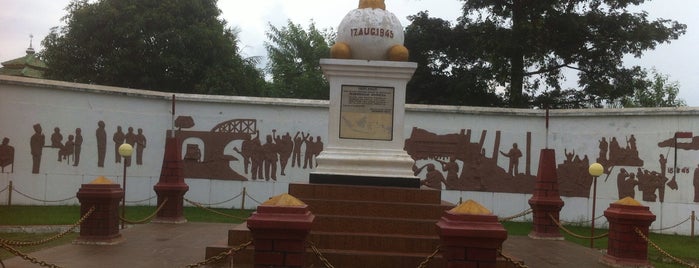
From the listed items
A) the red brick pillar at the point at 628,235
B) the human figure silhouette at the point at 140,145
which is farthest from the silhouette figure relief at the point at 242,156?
the red brick pillar at the point at 628,235

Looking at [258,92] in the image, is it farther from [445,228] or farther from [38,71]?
[445,228]

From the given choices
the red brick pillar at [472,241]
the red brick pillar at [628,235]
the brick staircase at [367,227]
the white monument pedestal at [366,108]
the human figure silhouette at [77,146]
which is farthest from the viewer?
the human figure silhouette at [77,146]

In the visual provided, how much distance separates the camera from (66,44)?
25.3 meters

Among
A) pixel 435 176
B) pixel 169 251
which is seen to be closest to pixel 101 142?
pixel 435 176

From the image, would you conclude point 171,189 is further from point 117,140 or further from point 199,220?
point 117,140

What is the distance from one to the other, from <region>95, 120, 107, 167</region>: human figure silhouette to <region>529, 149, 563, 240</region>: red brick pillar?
10384mm

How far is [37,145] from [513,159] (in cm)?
1160

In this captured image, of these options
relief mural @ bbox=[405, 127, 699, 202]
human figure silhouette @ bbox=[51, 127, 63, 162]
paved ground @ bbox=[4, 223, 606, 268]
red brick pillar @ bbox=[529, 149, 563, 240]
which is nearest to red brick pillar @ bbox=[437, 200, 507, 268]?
paved ground @ bbox=[4, 223, 606, 268]

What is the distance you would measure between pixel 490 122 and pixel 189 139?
770 centimetres

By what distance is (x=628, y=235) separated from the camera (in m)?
8.43

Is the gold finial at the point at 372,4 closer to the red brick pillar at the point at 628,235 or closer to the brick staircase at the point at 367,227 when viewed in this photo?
the brick staircase at the point at 367,227

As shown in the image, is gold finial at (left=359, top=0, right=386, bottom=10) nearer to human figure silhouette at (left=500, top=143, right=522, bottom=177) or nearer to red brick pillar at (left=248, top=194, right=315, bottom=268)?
red brick pillar at (left=248, top=194, right=315, bottom=268)

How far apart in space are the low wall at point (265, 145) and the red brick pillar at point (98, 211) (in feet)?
23.5

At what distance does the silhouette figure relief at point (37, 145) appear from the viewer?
15.1m
